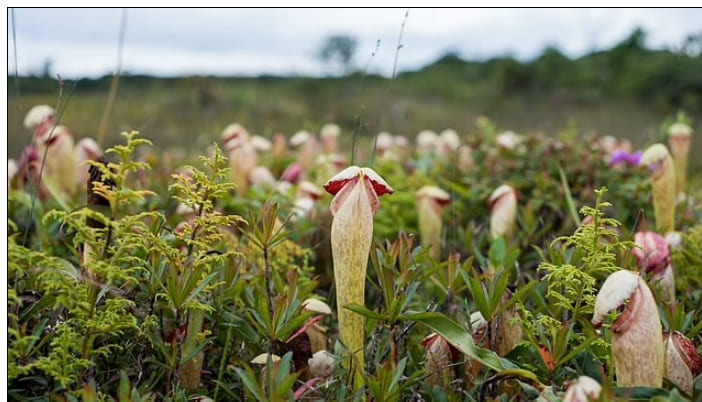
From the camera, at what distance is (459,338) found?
43.4 inches

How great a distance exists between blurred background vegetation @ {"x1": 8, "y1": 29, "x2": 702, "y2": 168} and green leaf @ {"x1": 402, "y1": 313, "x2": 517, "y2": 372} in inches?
252

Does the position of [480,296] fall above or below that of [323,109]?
below

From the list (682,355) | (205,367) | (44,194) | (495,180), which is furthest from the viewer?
(495,180)

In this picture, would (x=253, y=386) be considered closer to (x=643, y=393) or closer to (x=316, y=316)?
(x=316, y=316)

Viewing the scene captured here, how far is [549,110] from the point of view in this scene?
13.3 m

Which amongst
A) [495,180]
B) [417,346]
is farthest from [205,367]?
[495,180]

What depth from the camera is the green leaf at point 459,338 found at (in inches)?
43.0

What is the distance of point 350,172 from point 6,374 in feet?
1.93

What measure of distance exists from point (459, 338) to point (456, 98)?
16287mm

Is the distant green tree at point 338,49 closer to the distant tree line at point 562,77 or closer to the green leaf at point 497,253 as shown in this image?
the distant tree line at point 562,77

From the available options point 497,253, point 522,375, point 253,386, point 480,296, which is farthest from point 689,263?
point 253,386

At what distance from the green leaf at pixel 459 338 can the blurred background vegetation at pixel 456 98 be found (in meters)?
6.40

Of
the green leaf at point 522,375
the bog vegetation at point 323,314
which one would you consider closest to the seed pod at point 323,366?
the bog vegetation at point 323,314
